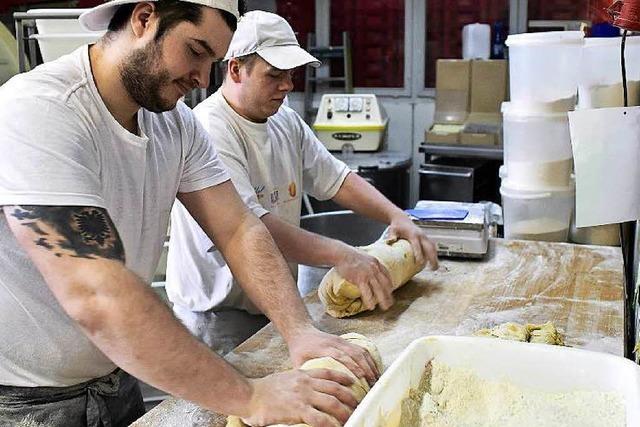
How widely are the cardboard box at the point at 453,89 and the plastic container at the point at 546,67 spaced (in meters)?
2.17

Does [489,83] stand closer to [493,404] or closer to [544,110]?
[544,110]

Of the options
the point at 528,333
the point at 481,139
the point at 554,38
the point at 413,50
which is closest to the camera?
the point at 528,333

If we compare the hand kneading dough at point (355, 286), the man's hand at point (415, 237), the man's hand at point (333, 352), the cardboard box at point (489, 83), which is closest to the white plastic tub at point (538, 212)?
the man's hand at point (415, 237)

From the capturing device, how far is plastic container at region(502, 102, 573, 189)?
7.98 feet

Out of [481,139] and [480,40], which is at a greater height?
[480,40]

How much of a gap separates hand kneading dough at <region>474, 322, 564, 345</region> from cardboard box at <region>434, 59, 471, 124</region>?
3.23 meters

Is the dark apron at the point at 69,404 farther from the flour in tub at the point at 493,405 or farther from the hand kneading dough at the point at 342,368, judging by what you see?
the flour in tub at the point at 493,405

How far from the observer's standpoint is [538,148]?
97.1 inches

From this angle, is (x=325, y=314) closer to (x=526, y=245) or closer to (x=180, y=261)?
(x=180, y=261)

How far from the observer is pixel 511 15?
16.3 feet

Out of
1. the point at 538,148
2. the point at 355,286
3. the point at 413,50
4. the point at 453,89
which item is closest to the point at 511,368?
the point at 355,286

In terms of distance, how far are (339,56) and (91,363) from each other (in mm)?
4204

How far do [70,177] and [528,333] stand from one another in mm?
1037

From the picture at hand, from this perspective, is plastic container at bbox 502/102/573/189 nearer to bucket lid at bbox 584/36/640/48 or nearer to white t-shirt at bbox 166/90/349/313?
bucket lid at bbox 584/36/640/48
